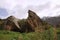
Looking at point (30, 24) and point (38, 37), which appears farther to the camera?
point (30, 24)

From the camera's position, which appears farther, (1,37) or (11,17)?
(11,17)

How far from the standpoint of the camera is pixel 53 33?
24.5 meters

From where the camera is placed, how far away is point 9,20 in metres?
51.2

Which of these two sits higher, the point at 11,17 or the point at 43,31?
the point at 11,17

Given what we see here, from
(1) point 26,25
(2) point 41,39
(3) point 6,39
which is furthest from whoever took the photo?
(1) point 26,25

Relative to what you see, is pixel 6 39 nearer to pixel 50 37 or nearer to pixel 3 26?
pixel 50 37

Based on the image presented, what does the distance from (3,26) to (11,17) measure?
2.49 m

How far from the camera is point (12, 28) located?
171 feet

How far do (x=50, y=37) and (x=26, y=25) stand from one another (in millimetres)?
25944

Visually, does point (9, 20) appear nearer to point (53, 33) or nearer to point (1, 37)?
point (1, 37)

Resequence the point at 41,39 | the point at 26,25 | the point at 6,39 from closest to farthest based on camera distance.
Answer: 1. the point at 41,39
2. the point at 6,39
3. the point at 26,25

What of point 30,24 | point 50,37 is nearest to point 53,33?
point 50,37

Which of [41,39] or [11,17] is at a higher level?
[11,17]

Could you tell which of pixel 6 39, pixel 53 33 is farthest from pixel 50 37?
pixel 6 39
